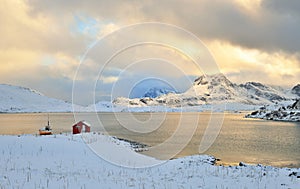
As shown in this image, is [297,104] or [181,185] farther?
[297,104]

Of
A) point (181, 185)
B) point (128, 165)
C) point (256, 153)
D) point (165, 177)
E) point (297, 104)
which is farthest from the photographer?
point (297, 104)

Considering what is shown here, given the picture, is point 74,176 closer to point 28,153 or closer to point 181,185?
point 181,185

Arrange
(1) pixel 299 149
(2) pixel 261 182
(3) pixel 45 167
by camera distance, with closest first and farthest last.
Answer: (2) pixel 261 182, (3) pixel 45 167, (1) pixel 299 149

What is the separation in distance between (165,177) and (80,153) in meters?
11.1

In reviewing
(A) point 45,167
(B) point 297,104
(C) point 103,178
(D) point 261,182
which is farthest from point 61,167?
(B) point 297,104

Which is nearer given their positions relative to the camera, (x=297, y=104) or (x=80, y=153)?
(x=80, y=153)

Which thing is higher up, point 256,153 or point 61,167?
point 61,167

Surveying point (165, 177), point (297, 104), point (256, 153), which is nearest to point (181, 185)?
point (165, 177)

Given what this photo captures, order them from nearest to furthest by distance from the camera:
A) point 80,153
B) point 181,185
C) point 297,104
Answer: point 181,185
point 80,153
point 297,104

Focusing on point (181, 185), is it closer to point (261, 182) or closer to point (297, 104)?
point (261, 182)

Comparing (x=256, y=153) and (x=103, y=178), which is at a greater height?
(x=103, y=178)

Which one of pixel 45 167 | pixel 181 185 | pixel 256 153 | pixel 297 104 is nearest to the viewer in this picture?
pixel 181 185

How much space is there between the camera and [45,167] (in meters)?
19.2

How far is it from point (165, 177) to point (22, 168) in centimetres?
883
